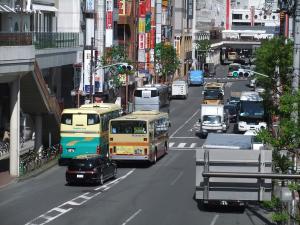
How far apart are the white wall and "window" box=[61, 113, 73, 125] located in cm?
2285

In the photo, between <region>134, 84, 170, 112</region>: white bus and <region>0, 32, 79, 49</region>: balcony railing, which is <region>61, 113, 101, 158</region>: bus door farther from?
<region>134, 84, 170, 112</region>: white bus

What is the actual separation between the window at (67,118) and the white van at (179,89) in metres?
53.7

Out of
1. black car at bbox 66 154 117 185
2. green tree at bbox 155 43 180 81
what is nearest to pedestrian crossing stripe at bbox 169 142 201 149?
black car at bbox 66 154 117 185

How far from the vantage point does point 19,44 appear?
44188 millimetres

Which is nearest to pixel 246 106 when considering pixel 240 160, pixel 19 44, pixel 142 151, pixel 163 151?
pixel 163 151

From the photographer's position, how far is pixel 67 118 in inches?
1950

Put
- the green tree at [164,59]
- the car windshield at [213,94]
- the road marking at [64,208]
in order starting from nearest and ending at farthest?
1. the road marking at [64,208]
2. the car windshield at [213,94]
3. the green tree at [164,59]

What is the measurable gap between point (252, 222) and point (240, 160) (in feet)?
7.88

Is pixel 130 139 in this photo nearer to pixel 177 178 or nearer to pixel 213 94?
pixel 177 178

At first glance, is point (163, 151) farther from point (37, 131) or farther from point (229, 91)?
point (229, 91)

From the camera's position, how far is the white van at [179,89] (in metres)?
103

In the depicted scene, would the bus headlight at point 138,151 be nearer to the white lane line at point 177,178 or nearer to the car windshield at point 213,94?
the white lane line at point 177,178

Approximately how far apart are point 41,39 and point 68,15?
18705 millimetres

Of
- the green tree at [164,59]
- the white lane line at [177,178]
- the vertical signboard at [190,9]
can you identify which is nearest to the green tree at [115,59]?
the green tree at [164,59]
